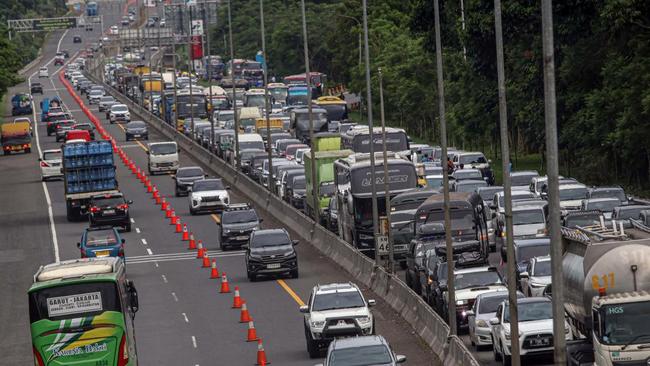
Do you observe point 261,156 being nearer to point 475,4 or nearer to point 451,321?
point 475,4

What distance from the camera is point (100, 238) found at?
57750 millimetres

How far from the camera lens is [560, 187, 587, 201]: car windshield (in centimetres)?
5838

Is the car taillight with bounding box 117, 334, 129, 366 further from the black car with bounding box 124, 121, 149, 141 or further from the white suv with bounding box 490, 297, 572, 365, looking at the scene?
the black car with bounding box 124, 121, 149, 141

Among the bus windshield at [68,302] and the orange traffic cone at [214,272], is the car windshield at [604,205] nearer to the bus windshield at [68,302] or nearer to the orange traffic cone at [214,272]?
the orange traffic cone at [214,272]

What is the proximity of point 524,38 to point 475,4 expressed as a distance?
7.63m

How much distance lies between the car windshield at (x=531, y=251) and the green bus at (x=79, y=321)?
15.3 m

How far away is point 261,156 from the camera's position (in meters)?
87.1

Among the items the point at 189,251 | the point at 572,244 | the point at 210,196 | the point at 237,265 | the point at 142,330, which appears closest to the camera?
the point at 572,244

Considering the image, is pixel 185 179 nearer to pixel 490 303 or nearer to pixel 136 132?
pixel 136 132

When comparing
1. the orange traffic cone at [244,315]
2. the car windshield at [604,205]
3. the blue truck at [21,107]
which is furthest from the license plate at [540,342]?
the blue truck at [21,107]

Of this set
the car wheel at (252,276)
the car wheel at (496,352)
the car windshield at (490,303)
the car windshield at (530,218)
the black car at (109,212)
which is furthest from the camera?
the black car at (109,212)

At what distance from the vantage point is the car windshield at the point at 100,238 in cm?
5731

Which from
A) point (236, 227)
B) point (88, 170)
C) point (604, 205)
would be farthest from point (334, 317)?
point (88, 170)

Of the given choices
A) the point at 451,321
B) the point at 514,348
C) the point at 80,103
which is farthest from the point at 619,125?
the point at 80,103
